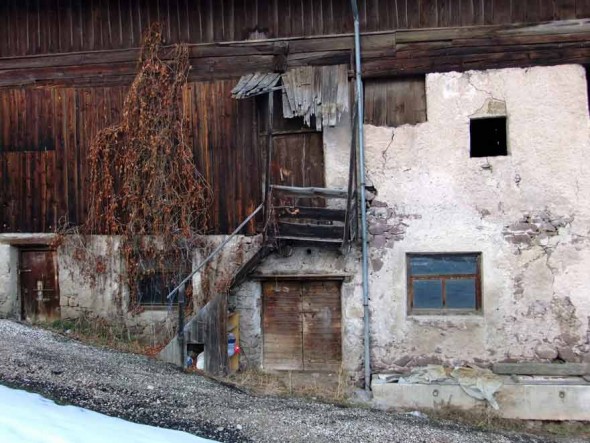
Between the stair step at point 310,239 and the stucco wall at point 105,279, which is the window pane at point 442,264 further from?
the stucco wall at point 105,279

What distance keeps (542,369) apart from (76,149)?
333 inches

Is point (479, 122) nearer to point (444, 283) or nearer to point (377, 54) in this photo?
point (377, 54)

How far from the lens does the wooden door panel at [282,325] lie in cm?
823

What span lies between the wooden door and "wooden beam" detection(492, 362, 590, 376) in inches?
99.0

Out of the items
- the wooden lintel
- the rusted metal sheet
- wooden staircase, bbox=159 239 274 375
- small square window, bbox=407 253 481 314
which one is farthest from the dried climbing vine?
small square window, bbox=407 253 481 314

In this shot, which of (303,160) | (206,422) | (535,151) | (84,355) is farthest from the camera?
(303,160)

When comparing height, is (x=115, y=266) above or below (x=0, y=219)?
below

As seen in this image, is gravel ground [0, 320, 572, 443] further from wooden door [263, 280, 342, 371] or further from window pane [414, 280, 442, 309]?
window pane [414, 280, 442, 309]

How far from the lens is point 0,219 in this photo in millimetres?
8977

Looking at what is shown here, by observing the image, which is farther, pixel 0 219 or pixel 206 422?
pixel 0 219

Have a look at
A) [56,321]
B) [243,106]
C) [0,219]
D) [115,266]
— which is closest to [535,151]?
[243,106]

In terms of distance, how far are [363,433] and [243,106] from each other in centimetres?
539

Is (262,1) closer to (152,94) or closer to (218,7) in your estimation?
(218,7)

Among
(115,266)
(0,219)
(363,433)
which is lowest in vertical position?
(363,433)
